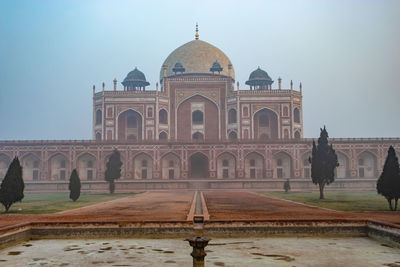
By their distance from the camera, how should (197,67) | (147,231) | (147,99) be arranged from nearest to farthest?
(147,231) → (147,99) → (197,67)

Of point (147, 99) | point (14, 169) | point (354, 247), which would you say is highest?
point (147, 99)

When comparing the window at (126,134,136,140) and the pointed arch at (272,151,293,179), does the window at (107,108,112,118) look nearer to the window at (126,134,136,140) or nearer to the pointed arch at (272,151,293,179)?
the window at (126,134,136,140)

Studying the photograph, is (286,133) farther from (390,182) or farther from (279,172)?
(390,182)

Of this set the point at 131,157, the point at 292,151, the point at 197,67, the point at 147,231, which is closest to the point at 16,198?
the point at 147,231

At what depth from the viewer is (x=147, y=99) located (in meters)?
39.9

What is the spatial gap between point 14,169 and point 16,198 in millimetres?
1190

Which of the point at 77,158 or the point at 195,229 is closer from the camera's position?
the point at 195,229

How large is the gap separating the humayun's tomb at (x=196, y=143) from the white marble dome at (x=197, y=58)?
0.11m

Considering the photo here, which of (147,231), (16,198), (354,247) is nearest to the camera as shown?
(354,247)

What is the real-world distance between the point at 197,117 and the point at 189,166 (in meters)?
8.10

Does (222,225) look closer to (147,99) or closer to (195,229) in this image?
(195,229)

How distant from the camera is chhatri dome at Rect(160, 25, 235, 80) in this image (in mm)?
44656

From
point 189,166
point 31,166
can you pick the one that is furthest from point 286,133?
point 31,166

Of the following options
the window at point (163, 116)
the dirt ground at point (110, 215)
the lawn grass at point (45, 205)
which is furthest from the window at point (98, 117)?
the dirt ground at point (110, 215)
